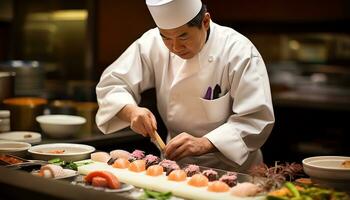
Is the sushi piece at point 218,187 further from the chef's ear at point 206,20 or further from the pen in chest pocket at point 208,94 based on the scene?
the chef's ear at point 206,20

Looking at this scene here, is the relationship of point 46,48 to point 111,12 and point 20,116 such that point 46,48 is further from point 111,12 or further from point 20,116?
point 20,116

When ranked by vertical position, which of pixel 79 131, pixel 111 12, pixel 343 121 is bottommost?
pixel 343 121

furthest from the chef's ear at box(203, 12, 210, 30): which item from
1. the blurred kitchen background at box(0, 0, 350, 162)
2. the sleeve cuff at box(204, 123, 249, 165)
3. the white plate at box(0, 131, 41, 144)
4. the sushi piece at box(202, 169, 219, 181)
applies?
the blurred kitchen background at box(0, 0, 350, 162)

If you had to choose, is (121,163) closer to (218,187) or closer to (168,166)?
(168,166)

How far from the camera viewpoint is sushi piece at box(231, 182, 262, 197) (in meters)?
1.88

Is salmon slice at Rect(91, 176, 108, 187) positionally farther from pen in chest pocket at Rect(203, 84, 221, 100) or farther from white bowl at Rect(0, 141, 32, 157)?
pen in chest pocket at Rect(203, 84, 221, 100)

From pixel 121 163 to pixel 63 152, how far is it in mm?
402

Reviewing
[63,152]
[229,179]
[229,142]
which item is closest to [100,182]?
[229,179]

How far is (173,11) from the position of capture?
2.51 meters

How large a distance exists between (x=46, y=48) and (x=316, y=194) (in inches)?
190

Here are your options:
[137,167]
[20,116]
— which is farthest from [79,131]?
[137,167]

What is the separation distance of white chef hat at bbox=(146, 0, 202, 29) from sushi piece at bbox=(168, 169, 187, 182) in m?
0.71

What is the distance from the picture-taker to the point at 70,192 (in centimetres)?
176

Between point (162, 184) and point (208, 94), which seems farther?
point (208, 94)
